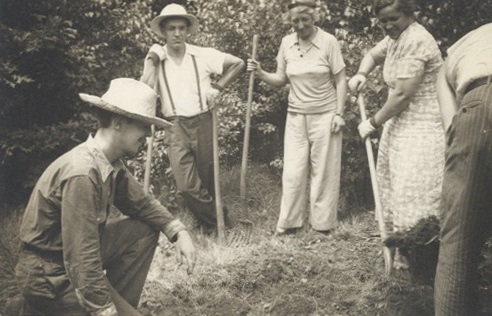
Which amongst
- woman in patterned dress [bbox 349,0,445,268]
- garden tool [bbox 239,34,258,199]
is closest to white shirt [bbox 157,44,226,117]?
garden tool [bbox 239,34,258,199]

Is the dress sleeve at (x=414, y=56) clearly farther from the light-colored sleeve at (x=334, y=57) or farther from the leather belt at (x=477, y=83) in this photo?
the leather belt at (x=477, y=83)

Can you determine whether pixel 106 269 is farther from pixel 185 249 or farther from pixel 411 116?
pixel 411 116

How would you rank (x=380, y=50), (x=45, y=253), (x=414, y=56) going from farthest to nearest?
(x=380, y=50) < (x=414, y=56) < (x=45, y=253)

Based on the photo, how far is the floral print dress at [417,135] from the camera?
438 cm

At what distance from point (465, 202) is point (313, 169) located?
3.31 meters

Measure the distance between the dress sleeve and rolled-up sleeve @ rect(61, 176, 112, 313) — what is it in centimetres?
247

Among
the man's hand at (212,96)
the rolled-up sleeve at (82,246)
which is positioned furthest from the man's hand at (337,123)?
the rolled-up sleeve at (82,246)

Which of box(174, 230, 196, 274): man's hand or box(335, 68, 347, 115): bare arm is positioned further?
box(335, 68, 347, 115): bare arm

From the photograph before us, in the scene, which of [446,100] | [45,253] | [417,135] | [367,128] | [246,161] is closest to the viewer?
[446,100]

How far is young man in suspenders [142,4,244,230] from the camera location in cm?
578

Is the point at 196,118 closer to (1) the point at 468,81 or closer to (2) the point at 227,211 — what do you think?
(2) the point at 227,211

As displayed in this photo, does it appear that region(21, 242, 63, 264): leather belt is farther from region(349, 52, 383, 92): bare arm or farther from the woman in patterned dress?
region(349, 52, 383, 92): bare arm

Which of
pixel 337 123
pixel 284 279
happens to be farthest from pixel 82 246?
pixel 337 123

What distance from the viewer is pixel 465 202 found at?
2547mm
